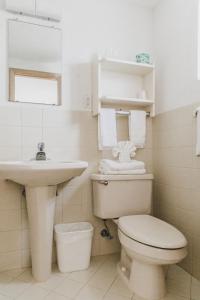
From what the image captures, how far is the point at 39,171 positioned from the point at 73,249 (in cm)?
71

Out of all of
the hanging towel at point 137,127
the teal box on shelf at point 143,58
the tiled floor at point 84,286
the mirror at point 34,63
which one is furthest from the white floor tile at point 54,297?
the teal box on shelf at point 143,58

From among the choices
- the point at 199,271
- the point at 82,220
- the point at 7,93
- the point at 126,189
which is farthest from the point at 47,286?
the point at 7,93

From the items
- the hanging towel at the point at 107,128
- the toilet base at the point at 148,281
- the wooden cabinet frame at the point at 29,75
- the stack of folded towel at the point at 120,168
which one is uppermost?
the wooden cabinet frame at the point at 29,75

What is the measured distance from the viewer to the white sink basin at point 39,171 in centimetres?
119

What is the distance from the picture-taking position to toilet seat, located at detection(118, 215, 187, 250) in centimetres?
115

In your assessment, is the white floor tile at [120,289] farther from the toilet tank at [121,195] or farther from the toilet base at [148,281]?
the toilet tank at [121,195]

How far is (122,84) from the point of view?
1.95 metres

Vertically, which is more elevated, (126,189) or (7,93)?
(7,93)

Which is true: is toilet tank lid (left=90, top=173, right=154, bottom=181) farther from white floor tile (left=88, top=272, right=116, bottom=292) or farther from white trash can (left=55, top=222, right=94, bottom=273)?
white floor tile (left=88, top=272, right=116, bottom=292)

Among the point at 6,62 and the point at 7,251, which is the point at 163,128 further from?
the point at 7,251

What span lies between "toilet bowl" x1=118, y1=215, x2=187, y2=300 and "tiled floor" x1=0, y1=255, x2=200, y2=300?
0.27 feet

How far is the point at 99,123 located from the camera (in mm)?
1740

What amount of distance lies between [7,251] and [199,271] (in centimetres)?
131

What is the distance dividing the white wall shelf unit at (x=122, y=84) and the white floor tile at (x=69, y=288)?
1.19m
